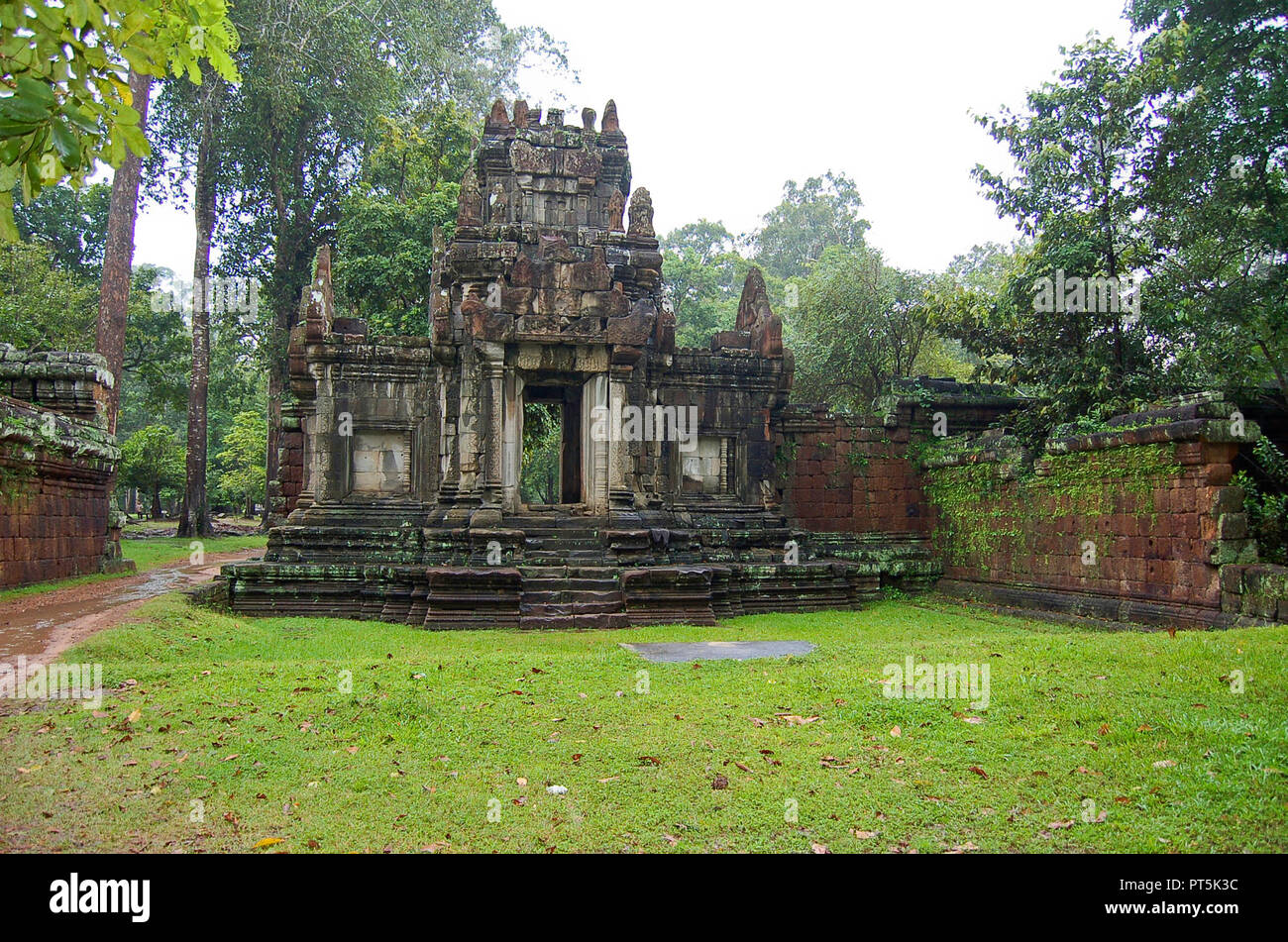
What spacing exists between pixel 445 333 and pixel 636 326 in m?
3.19

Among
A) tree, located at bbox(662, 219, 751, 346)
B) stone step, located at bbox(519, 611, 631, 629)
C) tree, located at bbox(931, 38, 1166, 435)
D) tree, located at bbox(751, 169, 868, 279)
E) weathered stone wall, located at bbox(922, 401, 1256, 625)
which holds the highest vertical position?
tree, located at bbox(751, 169, 868, 279)

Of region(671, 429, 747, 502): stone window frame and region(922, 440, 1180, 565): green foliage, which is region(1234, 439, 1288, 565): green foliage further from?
region(671, 429, 747, 502): stone window frame

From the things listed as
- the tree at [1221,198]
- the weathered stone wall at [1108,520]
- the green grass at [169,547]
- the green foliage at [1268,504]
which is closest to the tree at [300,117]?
the green grass at [169,547]

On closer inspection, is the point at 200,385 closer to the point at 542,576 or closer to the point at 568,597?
the point at 542,576

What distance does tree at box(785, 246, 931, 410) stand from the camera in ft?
80.8

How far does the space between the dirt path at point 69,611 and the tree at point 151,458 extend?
602 inches

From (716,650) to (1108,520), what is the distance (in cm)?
599

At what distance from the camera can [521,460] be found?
45.7 feet

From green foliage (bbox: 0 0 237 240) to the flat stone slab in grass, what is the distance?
5940 mm

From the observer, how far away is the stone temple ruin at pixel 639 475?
10.6 meters

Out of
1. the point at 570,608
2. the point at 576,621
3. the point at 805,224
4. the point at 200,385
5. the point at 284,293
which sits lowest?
the point at 576,621

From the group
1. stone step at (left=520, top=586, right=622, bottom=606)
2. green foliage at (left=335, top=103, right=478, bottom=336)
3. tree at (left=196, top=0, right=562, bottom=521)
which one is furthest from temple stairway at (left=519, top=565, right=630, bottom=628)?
tree at (left=196, top=0, right=562, bottom=521)

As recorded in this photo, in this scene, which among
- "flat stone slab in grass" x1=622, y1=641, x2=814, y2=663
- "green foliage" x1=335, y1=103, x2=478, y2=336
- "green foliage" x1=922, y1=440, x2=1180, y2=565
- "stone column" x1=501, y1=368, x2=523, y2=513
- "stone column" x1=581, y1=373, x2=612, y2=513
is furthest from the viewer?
"green foliage" x1=335, y1=103, x2=478, y2=336

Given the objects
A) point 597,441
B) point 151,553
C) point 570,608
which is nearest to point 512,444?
point 597,441
